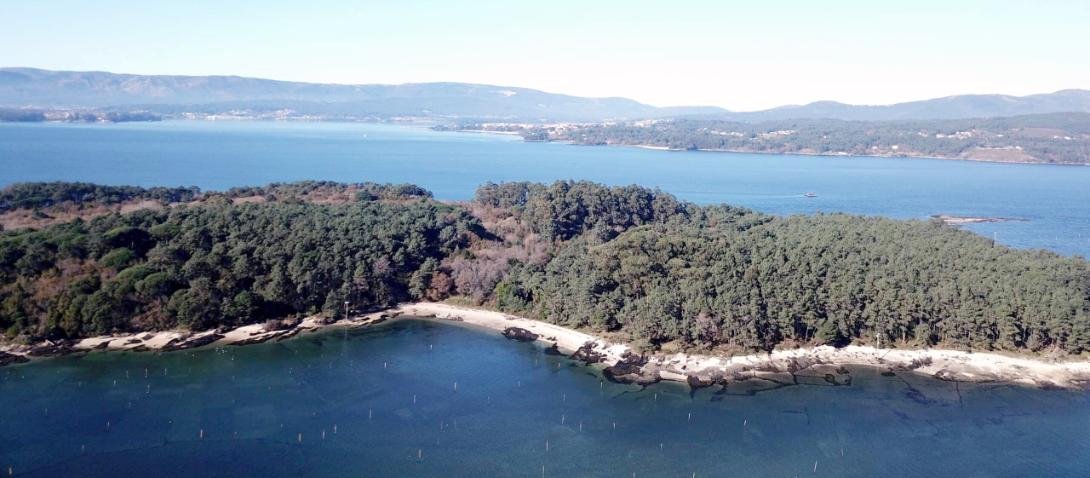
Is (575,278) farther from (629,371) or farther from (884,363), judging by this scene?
(884,363)

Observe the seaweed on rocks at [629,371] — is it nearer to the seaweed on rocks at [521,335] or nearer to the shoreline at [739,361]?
the shoreline at [739,361]

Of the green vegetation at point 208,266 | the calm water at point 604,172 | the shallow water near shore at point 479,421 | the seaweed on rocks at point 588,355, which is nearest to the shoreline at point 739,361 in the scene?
the seaweed on rocks at point 588,355

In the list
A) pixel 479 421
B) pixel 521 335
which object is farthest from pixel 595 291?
pixel 479 421

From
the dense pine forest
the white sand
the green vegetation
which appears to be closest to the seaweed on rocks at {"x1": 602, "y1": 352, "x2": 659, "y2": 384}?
the white sand

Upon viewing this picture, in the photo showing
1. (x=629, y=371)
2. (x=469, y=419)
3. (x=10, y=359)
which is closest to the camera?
(x=469, y=419)

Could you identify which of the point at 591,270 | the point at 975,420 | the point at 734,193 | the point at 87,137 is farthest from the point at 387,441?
the point at 87,137

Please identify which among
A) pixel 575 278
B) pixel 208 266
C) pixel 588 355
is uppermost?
pixel 208 266

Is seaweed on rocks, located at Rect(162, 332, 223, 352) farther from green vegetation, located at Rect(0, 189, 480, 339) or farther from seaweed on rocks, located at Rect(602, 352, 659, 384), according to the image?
seaweed on rocks, located at Rect(602, 352, 659, 384)

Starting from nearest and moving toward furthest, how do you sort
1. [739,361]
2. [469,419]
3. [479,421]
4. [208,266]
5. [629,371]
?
[479,421] < [469,419] < [629,371] < [739,361] < [208,266]
